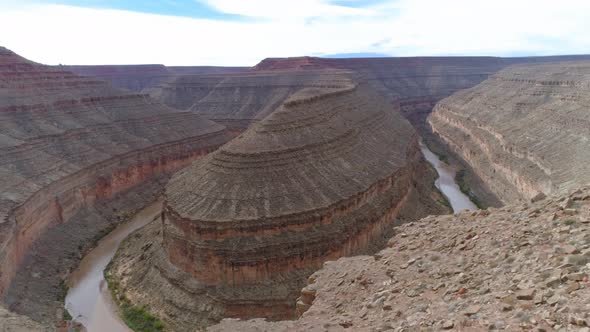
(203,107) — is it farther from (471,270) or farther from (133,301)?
(471,270)

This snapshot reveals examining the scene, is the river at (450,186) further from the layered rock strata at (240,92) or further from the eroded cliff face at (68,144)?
the eroded cliff face at (68,144)

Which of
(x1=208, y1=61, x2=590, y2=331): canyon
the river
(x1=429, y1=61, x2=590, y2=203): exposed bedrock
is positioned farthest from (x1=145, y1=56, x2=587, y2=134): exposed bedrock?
(x1=208, y1=61, x2=590, y2=331): canyon

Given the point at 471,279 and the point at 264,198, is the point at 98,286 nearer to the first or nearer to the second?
the point at 264,198

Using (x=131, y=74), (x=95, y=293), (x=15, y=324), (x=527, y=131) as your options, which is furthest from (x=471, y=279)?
(x=131, y=74)

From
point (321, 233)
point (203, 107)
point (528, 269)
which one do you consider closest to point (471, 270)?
point (528, 269)

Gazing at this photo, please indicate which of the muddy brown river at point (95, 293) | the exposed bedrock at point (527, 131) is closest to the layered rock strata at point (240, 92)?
the exposed bedrock at point (527, 131)

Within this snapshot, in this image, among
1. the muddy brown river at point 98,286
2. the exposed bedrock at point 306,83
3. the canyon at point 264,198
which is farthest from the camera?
the exposed bedrock at point 306,83
